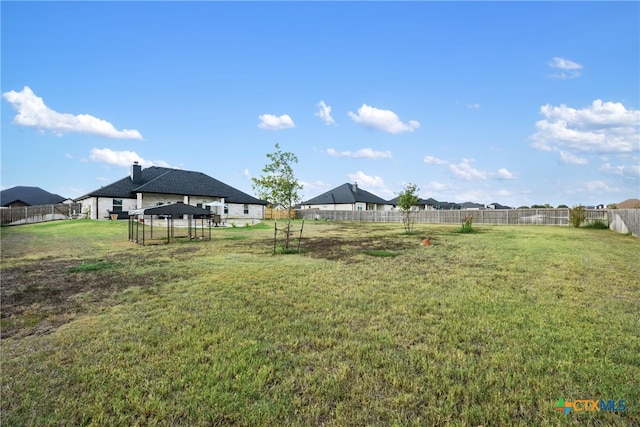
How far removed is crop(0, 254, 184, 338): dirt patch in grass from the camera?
4.86 metres

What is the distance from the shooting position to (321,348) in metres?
3.70

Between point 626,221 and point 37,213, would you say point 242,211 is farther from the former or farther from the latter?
point 626,221

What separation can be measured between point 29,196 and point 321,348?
64841 mm

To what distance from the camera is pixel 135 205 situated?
30.9 metres

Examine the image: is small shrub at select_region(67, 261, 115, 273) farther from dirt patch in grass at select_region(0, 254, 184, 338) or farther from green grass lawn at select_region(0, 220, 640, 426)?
green grass lawn at select_region(0, 220, 640, 426)

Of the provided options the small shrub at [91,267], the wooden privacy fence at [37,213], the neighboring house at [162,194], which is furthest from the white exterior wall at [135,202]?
the small shrub at [91,267]

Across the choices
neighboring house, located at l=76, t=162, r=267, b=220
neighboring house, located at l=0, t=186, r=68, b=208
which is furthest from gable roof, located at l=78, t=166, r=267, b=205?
neighboring house, located at l=0, t=186, r=68, b=208

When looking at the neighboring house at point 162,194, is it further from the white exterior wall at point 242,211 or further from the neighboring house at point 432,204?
the neighboring house at point 432,204

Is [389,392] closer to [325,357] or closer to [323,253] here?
[325,357]

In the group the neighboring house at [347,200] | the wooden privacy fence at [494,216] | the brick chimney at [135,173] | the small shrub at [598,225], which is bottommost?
the small shrub at [598,225]

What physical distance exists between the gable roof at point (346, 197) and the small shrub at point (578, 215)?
30.5 m

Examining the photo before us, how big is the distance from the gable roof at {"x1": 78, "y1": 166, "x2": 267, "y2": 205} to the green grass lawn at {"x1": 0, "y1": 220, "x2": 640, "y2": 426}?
85.5 feet

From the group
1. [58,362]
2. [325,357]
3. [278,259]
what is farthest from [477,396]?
[278,259]

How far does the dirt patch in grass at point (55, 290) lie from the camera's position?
4855 mm
